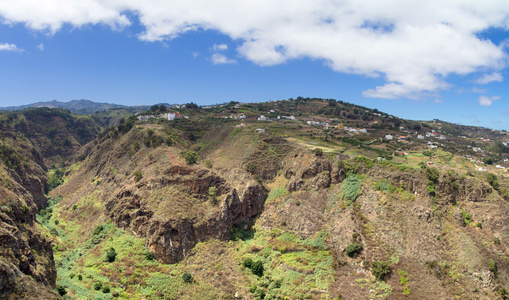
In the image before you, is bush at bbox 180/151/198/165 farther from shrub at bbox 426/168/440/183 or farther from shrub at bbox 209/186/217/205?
shrub at bbox 426/168/440/183

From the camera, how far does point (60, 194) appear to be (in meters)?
78.2

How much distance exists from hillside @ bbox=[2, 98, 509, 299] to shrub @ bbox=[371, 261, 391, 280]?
0.13 m

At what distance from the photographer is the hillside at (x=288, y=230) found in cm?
3641

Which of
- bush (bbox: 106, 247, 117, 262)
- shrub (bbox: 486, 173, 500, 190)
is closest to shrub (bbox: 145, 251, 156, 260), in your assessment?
bush (bbox: 106, 247, 117, 262)

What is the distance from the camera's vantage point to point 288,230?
4806cm

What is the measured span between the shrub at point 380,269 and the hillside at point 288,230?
13 centimetres

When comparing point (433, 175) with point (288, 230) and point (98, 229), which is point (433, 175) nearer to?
point (288, 230)

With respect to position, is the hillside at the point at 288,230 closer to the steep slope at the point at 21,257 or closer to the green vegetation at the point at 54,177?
the steep slope at the point at 21,257

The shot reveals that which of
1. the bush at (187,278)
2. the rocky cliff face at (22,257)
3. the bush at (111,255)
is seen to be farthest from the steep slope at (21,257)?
the bush at (187,278)

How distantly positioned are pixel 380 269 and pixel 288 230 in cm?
1607

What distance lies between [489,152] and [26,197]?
140 metres

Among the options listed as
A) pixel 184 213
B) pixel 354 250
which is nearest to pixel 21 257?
pixel 184 213

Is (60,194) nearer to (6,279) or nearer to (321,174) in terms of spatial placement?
(6,279)

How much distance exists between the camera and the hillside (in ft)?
119
